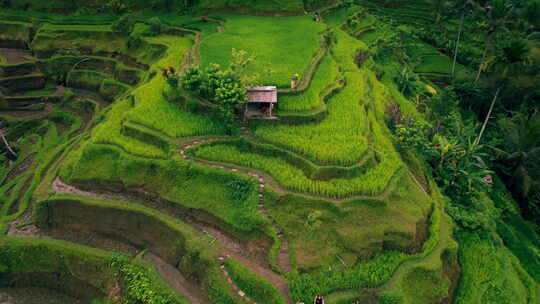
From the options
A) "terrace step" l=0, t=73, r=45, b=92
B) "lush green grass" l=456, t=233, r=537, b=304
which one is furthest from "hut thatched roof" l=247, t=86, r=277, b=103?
"terrace step" l=0, t=73, r=45, b=92

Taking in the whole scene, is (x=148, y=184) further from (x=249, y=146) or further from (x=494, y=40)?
(x=494, y=40)

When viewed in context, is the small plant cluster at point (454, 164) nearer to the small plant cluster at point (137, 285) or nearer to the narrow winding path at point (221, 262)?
the narrow winding path at point (221, 262)

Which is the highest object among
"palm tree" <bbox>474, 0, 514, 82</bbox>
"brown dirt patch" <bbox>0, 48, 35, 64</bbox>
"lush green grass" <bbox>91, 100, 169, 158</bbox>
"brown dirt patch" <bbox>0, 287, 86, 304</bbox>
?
"palm tree" <bbox>474, 0, 514, 82</bbox>

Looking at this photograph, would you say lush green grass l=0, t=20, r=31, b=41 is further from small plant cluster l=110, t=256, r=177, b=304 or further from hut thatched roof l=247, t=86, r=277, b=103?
small plant cluster l=110, t=256, r=177, b=304

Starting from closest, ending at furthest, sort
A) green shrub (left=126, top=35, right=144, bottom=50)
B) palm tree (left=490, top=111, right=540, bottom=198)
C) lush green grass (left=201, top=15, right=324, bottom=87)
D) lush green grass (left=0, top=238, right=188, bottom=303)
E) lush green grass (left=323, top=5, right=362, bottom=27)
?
lush green grass (left=0, top=238, right=188, bottom=303)
palm tree (left=490, top=111, right=540, bottom=198)
lush green grass (left=201, top=15, right=324, bottom=87)
green shrub (left=126, top=35, right=144, bottom=50)
lush green grass (left=323, top=5, right=362, bottom=27)

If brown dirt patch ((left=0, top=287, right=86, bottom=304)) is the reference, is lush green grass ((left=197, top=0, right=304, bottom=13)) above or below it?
above

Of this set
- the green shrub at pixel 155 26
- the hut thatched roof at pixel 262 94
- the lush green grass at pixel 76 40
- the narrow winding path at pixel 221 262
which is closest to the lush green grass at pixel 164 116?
the hut thatched roof at pixel 262 94
